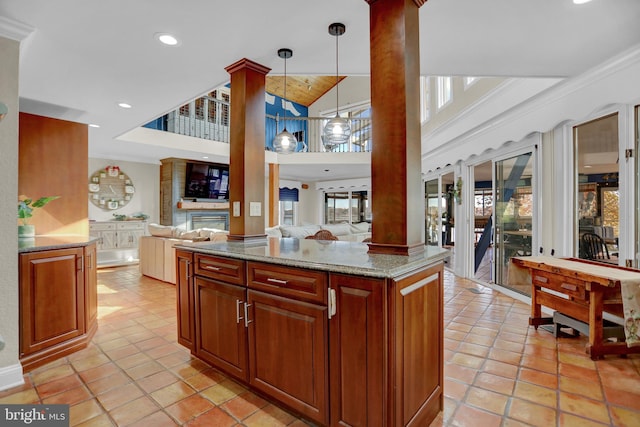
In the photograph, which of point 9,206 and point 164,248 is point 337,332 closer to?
point 9,206

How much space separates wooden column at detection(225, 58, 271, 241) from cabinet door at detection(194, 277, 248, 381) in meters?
0.60

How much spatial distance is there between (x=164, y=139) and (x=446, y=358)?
6.09 metres

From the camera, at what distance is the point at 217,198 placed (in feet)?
27.9

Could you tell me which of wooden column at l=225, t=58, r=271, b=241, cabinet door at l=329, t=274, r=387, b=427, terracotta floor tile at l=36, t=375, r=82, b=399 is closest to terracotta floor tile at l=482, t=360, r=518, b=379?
cabinet door at l=329, t=274, r=387, b=427

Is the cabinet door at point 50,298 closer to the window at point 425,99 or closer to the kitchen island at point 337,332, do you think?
the kitchen island at point 337,332

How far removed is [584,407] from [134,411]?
2.65 meters

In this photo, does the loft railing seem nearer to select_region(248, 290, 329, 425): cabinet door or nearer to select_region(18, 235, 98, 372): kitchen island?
select_region(18, 235, 98, 372): kitchen island

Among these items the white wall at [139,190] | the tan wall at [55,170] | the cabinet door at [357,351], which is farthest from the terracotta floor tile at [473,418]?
the white wall at [139,190]

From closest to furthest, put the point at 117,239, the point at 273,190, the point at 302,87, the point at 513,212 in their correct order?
the point at 513,212 → the point at 117,239 → the point at 273,190 → the point at 302,87

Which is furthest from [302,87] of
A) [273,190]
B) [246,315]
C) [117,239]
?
[246,315]

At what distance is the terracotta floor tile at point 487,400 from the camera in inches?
72.7

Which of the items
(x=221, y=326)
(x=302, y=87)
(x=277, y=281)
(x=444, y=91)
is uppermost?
(x=302, y=87)

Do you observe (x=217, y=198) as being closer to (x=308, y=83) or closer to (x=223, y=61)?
(x=308, y=83)

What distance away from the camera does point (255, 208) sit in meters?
2.69
